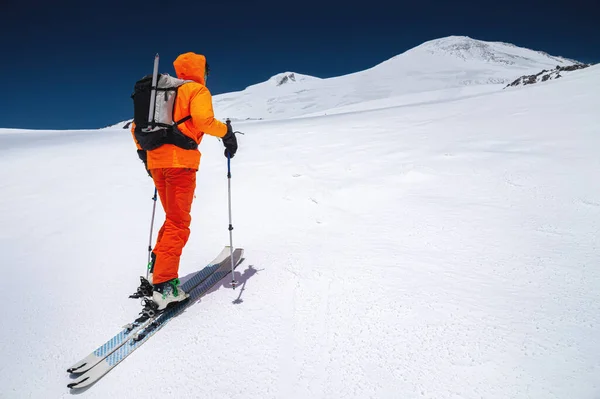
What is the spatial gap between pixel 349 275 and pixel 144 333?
1.80 metres

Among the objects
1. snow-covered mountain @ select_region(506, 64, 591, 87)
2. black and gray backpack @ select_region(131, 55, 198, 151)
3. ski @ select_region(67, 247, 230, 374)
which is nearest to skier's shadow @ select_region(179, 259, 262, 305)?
ski @ select_region(67, 247, 230, 374)

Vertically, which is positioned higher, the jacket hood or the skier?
the jacket hood

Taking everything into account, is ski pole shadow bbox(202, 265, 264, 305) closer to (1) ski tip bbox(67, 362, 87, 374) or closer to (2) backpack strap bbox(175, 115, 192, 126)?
A: (1) ski tip bbox(67, 362, 87, 374)

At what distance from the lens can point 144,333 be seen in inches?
104

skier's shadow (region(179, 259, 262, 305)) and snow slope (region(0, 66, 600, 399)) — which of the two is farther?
skier's shadow (region(179, 259, 262, 305))

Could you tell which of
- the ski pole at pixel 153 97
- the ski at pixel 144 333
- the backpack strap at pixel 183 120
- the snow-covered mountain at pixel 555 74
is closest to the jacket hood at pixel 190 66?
the ski pole at pixel 153 97

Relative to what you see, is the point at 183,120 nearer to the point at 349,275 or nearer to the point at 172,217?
the point at 172,217

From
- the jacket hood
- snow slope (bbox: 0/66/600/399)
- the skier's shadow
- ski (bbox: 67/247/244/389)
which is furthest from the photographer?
the skier's shadow

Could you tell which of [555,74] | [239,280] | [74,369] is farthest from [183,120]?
[555,74]

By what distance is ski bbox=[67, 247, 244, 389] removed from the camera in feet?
7.37

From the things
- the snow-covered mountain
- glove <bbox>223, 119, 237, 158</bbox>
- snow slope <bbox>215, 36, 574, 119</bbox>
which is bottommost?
glove <bbox>223, 119, 237, 158</bbox>

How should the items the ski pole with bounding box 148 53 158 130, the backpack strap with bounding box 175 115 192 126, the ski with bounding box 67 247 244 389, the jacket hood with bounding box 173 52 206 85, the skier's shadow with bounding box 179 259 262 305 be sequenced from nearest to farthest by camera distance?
the ski with bounding box 67 247 244 389, the ski pole with bounding box 148 53 158 130, the backpack strap with bounding box 175 115 192 126, the jacket hood with bounding box 173 52 206 85, the skier's shadow with bounding box 179 259 262 305

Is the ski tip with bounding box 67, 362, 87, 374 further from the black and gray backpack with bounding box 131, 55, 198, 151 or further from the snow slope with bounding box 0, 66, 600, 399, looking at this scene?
the black and gray backpack with bounding box 131, 55, 198, 151

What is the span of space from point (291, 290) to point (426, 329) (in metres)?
1.18
